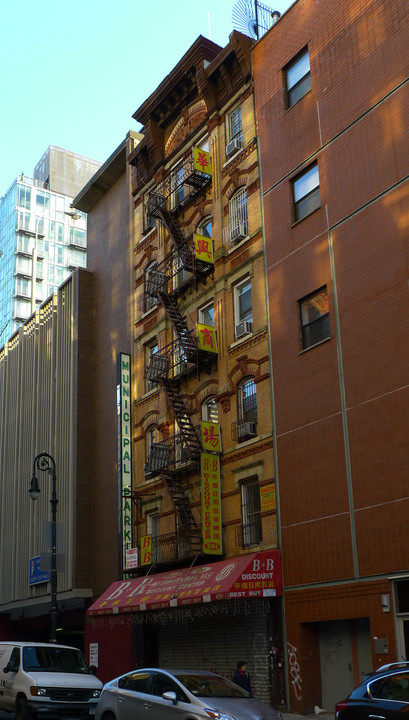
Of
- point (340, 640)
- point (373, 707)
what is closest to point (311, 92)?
point (340, 640)

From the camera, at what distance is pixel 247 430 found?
23672 mm

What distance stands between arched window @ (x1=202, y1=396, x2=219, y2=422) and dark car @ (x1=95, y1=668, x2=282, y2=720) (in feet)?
38.8

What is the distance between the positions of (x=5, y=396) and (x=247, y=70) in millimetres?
23900

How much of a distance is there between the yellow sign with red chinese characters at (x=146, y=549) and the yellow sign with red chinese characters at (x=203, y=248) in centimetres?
968

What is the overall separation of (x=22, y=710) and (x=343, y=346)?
447 inches

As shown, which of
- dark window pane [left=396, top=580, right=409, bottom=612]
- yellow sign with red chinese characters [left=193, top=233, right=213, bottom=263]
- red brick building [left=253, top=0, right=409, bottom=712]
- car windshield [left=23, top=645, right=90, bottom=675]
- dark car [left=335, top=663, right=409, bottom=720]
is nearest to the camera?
dark car [left=335, top=663, right=409, bottom=720]

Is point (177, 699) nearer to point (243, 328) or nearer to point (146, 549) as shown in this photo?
point (243, 328)

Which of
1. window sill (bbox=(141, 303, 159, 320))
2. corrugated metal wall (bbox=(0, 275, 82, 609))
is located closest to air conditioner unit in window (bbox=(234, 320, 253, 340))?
window sill (bbox=(141, 303, 159, 320))

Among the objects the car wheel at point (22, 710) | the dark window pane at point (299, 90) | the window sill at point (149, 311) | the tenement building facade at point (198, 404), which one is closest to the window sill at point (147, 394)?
the tenement building facade at point (198, 404)

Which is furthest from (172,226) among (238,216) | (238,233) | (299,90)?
(299,90)

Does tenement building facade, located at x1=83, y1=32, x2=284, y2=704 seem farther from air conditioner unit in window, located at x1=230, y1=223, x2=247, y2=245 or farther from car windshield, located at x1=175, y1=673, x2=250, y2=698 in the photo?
car windshield, located at x1=175, y1=673, x2=250, y2=698

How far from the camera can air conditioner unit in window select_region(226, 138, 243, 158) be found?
88.5 feet

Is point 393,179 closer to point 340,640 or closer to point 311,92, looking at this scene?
point 311,92

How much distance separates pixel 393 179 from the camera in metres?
19.9
